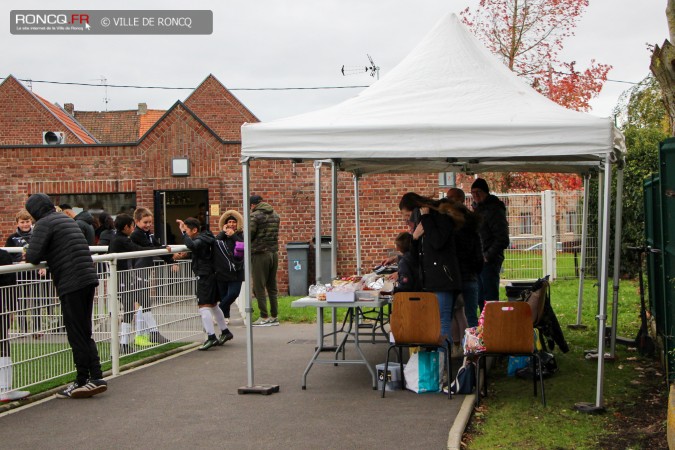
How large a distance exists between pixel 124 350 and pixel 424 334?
389 centimetres

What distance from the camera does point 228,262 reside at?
11.5 meters

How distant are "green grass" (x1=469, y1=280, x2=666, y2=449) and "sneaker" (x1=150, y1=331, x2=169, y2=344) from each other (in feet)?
13.6

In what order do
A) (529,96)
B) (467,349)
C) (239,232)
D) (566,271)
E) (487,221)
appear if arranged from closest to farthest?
1. (467,349)
2. (529,96)
3. (487,221)
4. (239,232)
5. (566,271)

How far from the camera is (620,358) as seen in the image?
10.0 meters

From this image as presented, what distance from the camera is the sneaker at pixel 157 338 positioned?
11.0 metres

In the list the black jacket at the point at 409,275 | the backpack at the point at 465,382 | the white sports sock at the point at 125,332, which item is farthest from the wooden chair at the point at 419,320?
the white sports sock at the point at 125,332

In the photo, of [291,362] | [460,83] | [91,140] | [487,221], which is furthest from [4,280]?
[91,140]

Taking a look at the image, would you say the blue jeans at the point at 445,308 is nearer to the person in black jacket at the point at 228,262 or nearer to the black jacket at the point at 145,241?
the person in black jacket at the point at 228,262

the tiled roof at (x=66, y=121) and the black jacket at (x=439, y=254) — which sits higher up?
the tiled roof at (x=66, y=121)

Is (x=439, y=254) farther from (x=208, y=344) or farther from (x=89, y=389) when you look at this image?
(x=208, y=344)

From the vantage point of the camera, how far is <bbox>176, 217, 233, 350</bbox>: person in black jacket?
1134 centimetres

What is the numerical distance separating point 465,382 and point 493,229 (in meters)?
2.99

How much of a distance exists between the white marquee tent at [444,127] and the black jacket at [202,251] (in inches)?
122

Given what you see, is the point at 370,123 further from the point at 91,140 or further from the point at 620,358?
the point at 91,140
